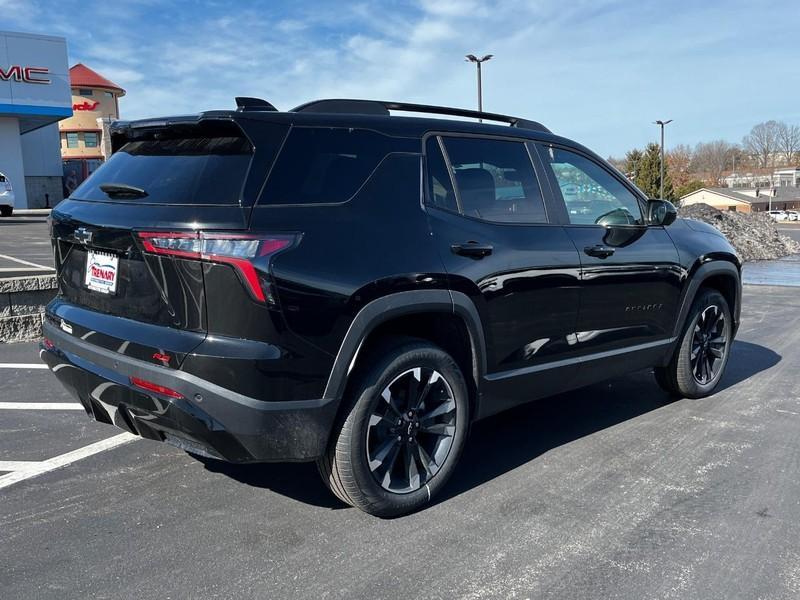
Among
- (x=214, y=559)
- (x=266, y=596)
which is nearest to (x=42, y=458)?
(x=214, y=559)

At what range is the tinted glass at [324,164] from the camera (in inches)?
119

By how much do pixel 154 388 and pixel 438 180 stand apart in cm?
168

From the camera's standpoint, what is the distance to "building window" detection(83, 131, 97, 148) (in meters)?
63.4

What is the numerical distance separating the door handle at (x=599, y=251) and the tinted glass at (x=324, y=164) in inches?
54.4

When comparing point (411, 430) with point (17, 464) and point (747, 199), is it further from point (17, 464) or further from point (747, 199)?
point (747, 199)

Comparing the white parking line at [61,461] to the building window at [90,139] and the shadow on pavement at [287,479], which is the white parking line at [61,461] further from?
the building window at [90,139]

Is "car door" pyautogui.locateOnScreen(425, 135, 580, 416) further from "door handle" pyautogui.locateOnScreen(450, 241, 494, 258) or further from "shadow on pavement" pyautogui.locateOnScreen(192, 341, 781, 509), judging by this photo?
"shadow on pavement" pyautogui.locateOnScreen(192, 341, 781, 509)

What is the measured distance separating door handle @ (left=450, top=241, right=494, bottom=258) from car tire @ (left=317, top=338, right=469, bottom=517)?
1.58 ft

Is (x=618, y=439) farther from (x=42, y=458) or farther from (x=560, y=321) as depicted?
(x=42, y=458)

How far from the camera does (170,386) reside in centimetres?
288

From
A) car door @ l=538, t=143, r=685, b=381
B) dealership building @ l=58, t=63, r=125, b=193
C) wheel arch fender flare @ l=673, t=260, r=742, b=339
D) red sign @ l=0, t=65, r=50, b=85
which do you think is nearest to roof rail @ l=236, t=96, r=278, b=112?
car door @ l=538, t=143, r=685, b=381

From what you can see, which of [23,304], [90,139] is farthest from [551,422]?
[90,139]

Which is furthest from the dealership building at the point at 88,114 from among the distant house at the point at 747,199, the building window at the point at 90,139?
the distant house at the point at 747,199

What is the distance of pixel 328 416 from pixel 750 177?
468 ft
